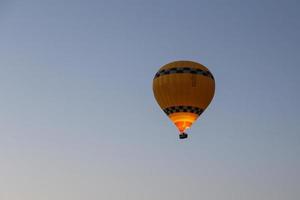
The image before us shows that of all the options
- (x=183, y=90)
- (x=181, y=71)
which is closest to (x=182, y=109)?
(x=183, y=90)

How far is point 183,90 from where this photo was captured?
56562 mm

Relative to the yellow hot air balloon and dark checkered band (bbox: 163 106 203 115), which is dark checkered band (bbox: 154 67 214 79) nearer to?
the yellow hot air balloon

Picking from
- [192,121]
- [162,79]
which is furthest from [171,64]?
[192,121]

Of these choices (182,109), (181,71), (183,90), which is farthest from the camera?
(182,109)

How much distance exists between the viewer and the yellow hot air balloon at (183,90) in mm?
56688

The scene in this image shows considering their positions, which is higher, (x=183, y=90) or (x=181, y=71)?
(x=181, y=71)

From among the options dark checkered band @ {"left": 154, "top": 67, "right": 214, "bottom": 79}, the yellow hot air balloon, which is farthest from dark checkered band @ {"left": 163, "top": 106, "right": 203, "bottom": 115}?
dark checkered band @ {"left": 154, "top": 67, "right": 214, "bottom": 79}

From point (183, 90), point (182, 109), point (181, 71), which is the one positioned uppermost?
point (181, 71)

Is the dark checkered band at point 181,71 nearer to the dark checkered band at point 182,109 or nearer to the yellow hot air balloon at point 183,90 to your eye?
the yellow hot air balloon at point 183,90

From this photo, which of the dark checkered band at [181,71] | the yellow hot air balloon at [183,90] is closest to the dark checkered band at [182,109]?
the yellow hot air balloon at [183,90]

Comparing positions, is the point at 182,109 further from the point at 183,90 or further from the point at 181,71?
the point at 181,71

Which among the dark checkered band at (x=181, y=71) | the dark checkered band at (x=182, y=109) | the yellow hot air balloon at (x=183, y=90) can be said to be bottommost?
the dark checkered band at (x=182, y=109)

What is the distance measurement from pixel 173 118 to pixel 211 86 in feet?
15.5

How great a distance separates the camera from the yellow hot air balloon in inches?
2232
